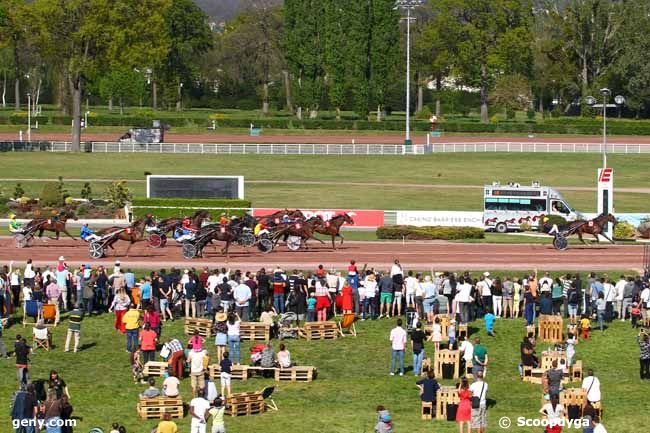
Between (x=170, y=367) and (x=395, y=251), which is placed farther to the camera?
(x=395, y=251)

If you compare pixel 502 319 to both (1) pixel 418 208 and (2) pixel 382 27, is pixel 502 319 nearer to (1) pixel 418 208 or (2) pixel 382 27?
(1) pixel 418 208

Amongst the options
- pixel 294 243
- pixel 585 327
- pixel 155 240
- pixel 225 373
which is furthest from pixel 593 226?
pixel 225 373

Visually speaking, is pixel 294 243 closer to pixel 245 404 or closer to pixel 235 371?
pixel 235 371

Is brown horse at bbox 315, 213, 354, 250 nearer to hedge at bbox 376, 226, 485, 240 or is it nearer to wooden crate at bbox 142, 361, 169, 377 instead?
hedge at bbox 376, 226, 485, 240

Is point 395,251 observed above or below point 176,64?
below

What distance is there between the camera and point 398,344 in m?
25.5

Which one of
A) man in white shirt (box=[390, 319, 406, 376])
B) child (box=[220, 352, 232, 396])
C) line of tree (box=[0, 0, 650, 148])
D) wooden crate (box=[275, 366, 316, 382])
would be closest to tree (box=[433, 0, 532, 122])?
line of tree (box=[0, 0, 650, 148])

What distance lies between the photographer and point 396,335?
83.4ft

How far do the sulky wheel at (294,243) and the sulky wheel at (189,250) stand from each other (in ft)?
12.5

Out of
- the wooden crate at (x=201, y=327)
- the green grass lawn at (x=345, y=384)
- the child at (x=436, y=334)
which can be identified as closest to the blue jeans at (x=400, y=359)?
the green grass lawn at (x=345, y=384)

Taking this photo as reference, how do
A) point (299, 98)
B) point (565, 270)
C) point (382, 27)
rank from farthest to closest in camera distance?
point (299, 98)
point (382, 27)
point (565, 270)

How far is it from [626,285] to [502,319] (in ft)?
10.6

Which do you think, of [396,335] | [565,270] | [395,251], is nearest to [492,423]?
[396,335]

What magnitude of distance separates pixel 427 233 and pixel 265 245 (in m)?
8.03
